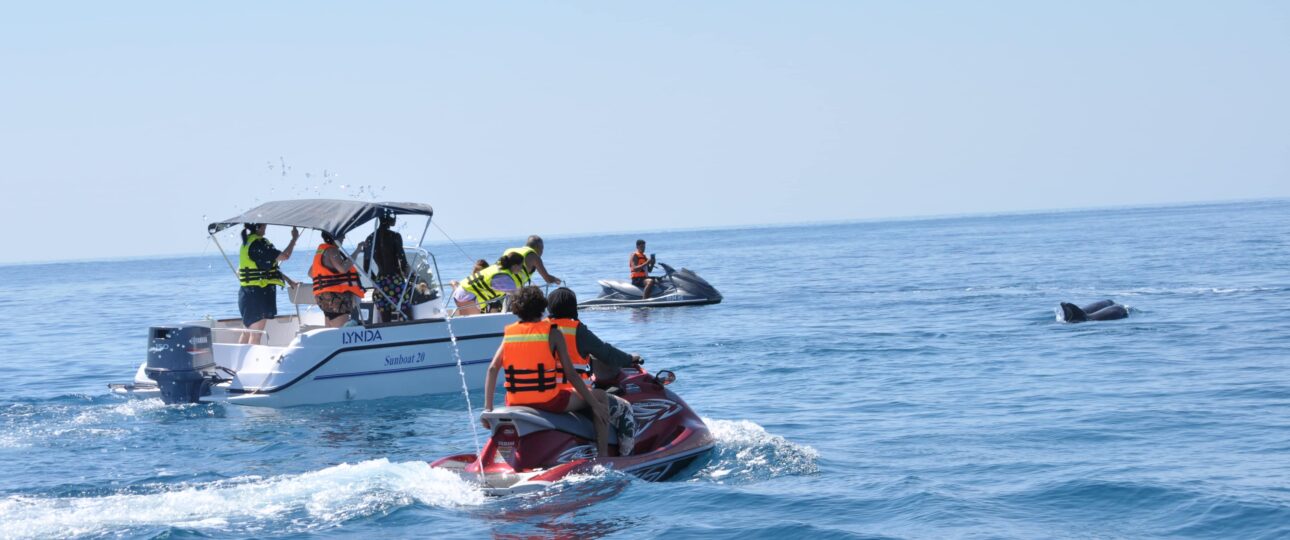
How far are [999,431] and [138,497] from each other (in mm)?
8352

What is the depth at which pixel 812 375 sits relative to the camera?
1938 cm

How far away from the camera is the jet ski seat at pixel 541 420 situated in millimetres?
10211

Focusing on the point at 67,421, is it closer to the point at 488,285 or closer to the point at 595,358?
the point at 488,285

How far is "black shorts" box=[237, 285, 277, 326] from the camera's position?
1759cm

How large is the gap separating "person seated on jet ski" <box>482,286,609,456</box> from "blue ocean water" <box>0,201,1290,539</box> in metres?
0.73

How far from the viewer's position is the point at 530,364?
10312 millimetres

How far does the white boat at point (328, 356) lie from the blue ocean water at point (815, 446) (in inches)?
10.5

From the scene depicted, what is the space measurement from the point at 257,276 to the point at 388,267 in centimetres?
183

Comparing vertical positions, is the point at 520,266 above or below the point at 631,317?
above

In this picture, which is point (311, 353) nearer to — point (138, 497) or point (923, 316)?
point (138, 497)

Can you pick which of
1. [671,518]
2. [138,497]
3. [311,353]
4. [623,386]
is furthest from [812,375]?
[138,497]

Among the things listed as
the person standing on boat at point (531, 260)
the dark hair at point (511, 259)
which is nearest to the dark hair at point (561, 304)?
the person standing on boat at point (531, 260)

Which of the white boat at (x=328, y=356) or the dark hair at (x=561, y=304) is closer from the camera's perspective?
the dark hair at (x=561, y=304)

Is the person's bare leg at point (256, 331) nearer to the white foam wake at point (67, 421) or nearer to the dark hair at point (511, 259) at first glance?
the white foam wake at point (67, 421)
